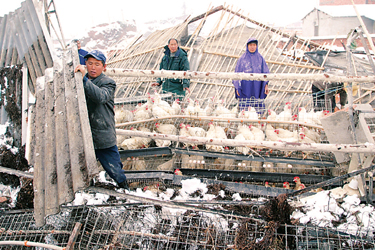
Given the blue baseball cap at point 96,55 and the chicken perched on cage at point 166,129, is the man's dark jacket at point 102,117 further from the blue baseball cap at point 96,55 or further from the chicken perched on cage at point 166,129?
the chicken perched on cage at point 166,129

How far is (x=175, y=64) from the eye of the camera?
5.39 meters

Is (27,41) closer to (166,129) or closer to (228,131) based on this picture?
(166,129)

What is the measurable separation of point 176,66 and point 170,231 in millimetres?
3413

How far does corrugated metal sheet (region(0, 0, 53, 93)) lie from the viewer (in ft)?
14.5

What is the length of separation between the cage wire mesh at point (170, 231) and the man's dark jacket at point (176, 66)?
2906mm

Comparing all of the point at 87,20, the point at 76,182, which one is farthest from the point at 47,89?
the point at 87,20

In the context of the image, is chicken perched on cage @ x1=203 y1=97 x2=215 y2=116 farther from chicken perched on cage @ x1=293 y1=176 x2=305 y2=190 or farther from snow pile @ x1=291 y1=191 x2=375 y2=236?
snow pile @ x1=291 y1=191 x2=375 y2=236

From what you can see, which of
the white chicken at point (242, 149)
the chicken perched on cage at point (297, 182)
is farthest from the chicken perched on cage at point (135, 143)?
the chicken perched on cage at point (297, 182)

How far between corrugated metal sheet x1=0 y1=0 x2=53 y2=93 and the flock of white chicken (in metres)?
1.35

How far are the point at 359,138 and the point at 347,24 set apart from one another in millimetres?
22243

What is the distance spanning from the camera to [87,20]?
176ft

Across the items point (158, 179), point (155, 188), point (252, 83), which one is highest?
point (252, 83)

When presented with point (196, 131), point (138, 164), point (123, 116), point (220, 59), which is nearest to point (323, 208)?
point (196, 131)

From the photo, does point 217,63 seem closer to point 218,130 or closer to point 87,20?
point 218,130
